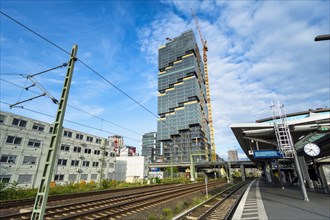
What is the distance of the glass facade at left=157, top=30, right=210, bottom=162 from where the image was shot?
142 metres

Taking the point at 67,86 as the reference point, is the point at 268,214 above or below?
below

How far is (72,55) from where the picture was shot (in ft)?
24.0

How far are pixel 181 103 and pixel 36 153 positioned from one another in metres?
127

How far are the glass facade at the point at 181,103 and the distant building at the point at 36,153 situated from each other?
8812 centimetres

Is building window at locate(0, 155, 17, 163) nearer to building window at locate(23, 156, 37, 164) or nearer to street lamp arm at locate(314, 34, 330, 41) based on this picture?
building window at locate(23, 156, 37, 164)

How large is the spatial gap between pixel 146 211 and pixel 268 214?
7567mm

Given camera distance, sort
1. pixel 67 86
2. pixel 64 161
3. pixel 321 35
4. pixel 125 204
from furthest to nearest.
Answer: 1. pixel 64 161
2. pixel 125 204
3. pixel 67 86
4. pixel 321 35

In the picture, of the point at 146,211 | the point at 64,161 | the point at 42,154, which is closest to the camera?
the point at 146,211

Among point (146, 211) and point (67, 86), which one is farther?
point (146, 211)

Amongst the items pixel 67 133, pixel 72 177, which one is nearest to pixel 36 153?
pixel 67 133

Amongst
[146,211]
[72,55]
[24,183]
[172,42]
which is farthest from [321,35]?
[172,42]

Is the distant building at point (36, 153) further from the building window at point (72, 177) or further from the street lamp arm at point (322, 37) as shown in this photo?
the street lamp arm at point (322, 37)

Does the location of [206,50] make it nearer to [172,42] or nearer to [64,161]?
[172,42]

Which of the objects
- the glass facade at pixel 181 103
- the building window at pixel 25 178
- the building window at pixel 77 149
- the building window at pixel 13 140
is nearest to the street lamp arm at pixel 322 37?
the building window at pixel 13 140
